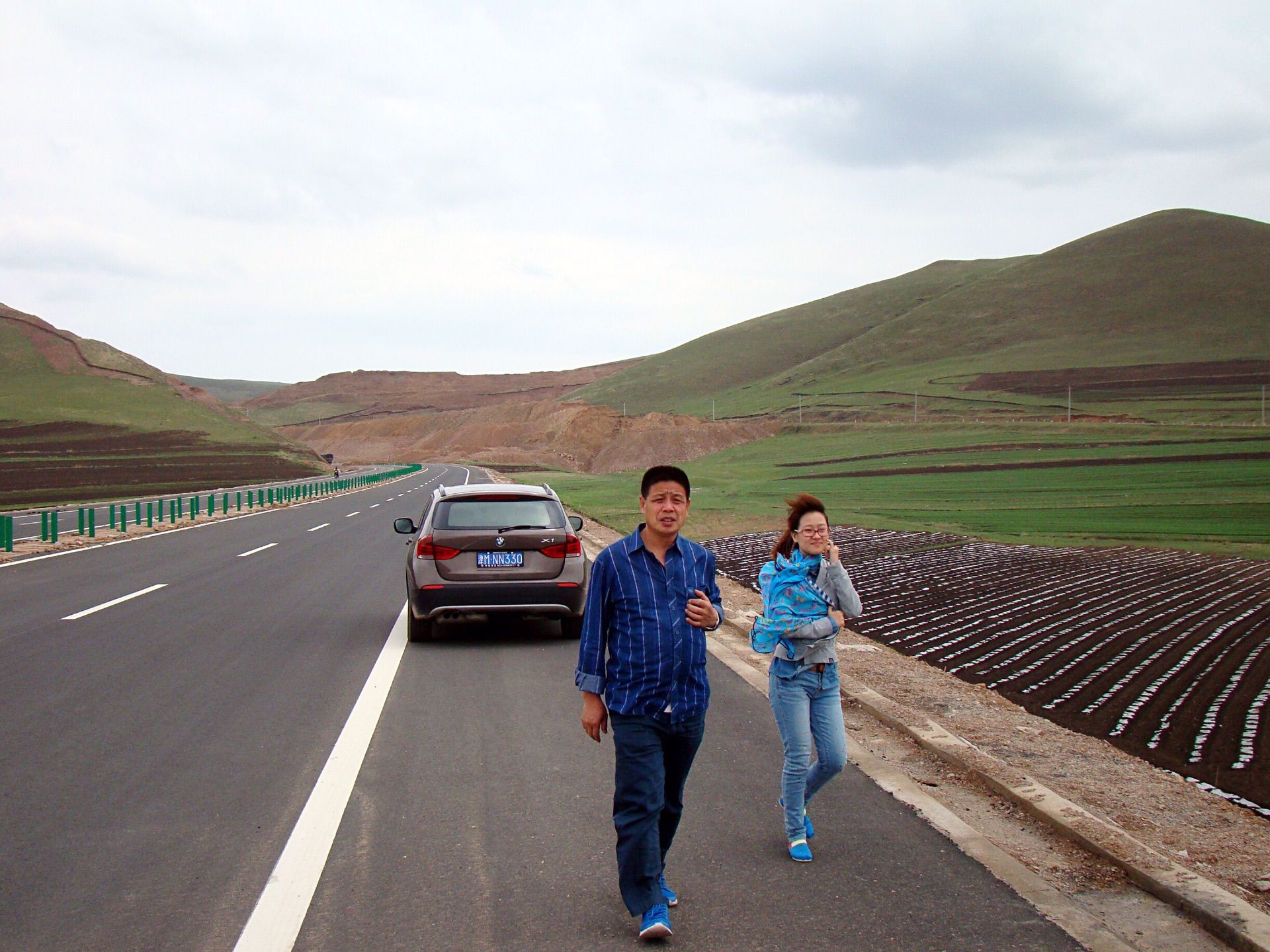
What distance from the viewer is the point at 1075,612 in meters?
12.8

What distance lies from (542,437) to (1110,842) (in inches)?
5065

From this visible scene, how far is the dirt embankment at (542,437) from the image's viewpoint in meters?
99.4

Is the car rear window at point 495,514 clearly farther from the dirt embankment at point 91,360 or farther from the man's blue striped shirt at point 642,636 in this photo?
the dirt embankment at point 91,360

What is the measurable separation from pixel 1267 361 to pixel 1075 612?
10415cm

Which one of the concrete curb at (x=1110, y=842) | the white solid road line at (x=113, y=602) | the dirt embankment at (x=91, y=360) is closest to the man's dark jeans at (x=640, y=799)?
the concrete curb at (x=1110, y=842)

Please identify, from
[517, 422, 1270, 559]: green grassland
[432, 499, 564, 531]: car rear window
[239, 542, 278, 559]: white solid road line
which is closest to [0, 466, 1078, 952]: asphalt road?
[432, 499, 564, 531]: car rear window

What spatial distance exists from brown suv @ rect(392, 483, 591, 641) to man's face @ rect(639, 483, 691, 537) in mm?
6677

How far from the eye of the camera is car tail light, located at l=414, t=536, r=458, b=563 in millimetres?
10984

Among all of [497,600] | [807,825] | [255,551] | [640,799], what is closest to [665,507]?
[640,799]

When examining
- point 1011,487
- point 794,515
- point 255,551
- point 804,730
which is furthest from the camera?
point 1011,487

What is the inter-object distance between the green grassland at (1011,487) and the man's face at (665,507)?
19.6 meters

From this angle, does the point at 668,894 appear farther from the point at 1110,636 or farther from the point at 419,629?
the point at 1110,636

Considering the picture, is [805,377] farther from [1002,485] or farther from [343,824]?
[343,824]

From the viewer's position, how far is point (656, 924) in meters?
4.00
